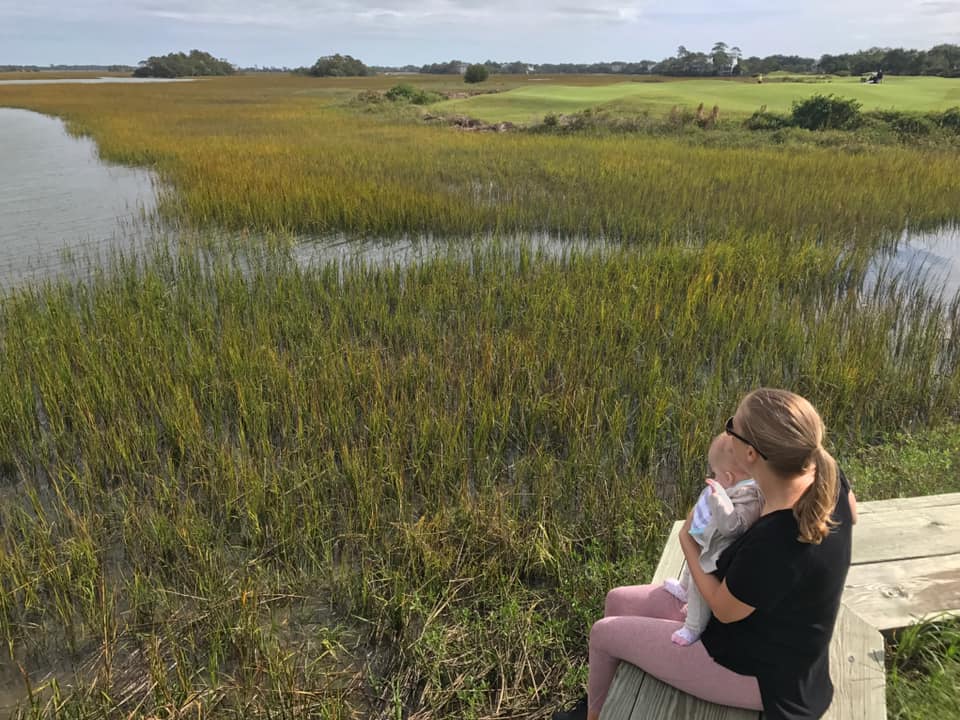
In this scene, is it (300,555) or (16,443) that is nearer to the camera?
(300,555)

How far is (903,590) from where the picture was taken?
2.37 metres

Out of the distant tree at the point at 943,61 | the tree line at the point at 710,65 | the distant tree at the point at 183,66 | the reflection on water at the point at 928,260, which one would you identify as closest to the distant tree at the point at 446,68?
the tree line at the point at 710,65

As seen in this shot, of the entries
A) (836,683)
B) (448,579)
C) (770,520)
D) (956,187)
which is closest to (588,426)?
(448,579)

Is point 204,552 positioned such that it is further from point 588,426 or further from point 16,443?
point 588,426

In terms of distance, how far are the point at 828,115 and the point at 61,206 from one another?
880 inches

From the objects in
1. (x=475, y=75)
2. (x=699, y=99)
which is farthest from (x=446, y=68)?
(x=699, y=99)

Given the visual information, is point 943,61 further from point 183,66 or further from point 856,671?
point 183,66

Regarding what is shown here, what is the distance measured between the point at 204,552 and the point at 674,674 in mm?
2501

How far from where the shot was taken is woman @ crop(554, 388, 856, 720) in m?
1.49

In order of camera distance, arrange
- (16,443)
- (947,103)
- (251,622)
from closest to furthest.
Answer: (251,622) < (16,443) < (947,103)

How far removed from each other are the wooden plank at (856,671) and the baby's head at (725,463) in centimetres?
80

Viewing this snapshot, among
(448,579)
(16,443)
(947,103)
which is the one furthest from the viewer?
(947,103)

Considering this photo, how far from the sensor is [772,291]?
652 centimetres

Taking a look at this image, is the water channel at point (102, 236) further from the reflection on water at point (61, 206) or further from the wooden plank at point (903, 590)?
the wooden plank at point (903, 590)
